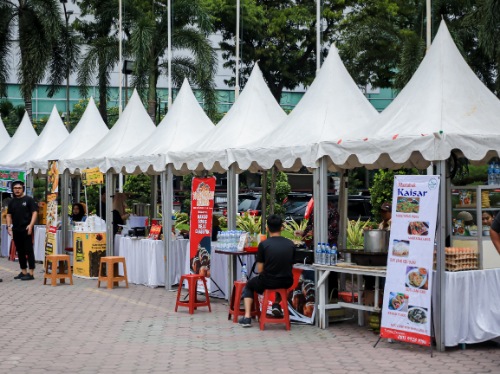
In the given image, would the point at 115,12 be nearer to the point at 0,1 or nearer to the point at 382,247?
the point at 0,1

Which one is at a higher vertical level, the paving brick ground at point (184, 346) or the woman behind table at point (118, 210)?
the woman behind table at point (118, 210)

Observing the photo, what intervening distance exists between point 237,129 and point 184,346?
528 centimetres

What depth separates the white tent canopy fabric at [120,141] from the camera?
18828mm

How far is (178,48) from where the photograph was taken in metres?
35.3

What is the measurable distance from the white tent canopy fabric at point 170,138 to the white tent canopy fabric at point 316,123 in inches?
121

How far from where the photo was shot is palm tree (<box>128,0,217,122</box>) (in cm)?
3309

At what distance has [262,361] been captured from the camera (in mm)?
9430

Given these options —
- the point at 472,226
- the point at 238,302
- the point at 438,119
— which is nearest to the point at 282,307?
the point at 238,302

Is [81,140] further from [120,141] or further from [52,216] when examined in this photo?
[120,141]

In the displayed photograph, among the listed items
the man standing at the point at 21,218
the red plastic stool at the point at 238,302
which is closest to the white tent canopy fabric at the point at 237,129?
the red plastic stool at the point at 238,302

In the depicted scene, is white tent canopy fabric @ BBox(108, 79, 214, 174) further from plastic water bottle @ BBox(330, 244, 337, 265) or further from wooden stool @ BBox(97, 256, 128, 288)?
plastic water bottle @ BBox(330, 244, 337, 265)

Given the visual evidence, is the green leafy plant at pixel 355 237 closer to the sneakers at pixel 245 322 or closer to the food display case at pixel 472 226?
the sneakers at pixel 245 322

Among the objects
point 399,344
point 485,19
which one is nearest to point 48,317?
point 399,344

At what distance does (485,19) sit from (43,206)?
15025mm
